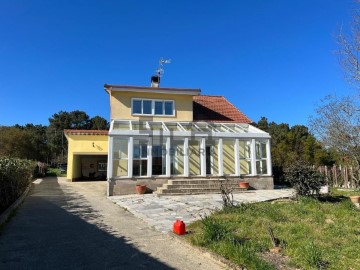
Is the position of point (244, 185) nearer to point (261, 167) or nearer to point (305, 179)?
point (261, 167)

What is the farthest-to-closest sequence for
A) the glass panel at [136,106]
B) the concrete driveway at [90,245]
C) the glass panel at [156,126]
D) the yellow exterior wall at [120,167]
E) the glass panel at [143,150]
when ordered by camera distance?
the glass panel at [136,106] → the glass panel at [156,126] → the glass panel at [143,150] → the yellow exterior wall at [120,167] → the concrete driveway at [90,245]

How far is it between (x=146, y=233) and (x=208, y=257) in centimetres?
237

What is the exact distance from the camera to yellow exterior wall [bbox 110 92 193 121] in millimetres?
19766

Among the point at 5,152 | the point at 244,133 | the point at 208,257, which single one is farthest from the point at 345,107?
the point at 5,152

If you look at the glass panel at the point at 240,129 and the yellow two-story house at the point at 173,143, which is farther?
the glass panel at the point at 240,129

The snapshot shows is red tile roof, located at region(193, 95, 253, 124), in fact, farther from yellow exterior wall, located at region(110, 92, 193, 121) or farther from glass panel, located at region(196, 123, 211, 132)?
glass panel, located at region(196, 123, 211, 132)

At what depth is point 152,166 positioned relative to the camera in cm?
1670

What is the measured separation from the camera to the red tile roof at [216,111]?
2249 cm

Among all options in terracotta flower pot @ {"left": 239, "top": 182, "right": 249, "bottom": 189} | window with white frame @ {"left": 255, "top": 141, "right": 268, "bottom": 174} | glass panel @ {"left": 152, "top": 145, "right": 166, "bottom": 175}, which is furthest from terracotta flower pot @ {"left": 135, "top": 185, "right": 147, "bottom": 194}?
window with white frame @ {"left": 255, "top": 141, "right": 268, "bottom": 174}

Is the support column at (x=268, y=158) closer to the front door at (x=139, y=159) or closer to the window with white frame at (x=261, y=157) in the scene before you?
the window with white frame at (x=261, y=157)

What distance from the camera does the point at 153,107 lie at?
20516 mm

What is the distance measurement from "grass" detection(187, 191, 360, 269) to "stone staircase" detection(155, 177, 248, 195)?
260 inches

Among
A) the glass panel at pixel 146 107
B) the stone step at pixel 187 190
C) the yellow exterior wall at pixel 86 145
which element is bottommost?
the stone step at pixel 187 190

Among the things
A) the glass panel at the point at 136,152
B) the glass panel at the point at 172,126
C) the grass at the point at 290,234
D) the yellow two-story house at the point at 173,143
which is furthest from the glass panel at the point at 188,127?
the grass at the point at 290,234
